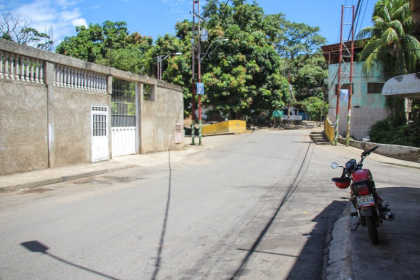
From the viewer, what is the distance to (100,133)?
14703mm

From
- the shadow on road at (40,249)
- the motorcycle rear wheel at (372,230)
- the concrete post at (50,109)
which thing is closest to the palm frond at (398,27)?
the concrete post at (50,109)

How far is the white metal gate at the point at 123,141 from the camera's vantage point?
53.2 ft

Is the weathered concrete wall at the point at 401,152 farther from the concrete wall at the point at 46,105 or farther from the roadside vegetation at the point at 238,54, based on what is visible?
the concrete wall at the point at 46,105

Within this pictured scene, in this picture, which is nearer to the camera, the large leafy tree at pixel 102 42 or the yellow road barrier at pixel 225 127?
the yellow road barrier at pixel 225 127

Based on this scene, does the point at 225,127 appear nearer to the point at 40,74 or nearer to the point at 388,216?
the point at 40,74

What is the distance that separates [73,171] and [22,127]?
2.15 m

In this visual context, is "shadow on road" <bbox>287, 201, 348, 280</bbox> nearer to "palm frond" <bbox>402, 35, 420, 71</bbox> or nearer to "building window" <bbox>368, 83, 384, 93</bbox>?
"palm frond" <bbox>402, 35, 420, 71</bbox>

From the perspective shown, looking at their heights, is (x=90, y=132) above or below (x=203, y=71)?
below

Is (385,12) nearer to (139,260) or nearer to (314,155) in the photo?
(314,155)

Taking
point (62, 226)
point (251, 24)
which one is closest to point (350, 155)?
point (62, 226)

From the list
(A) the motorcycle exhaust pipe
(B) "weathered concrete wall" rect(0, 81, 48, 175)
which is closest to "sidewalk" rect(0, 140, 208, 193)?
(B) "weathered concrete wall" rect(0, 81, 48, 175)

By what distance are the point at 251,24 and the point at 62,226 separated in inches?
1454

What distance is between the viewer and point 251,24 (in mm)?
39094

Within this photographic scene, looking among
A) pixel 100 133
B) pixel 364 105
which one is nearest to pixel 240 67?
pixel 364 105
